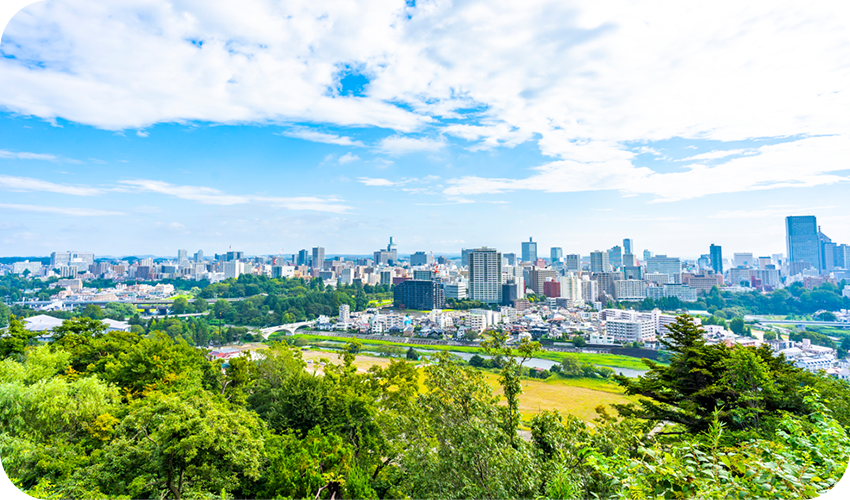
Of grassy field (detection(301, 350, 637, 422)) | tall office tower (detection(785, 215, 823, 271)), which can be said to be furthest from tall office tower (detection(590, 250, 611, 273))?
grassy field (detection(301, 350, 637, 422))

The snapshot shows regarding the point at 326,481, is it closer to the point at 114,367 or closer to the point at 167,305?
the point at 114,367

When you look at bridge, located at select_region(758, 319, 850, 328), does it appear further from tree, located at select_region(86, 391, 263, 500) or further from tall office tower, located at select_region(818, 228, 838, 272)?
tree, located at select_region(86, 391, 263, 500)

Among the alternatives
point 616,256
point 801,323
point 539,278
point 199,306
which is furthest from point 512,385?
point 616,256

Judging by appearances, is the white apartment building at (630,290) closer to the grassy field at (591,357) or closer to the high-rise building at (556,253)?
the grassy field at (591,357)

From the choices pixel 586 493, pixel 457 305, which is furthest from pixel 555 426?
pixel 457 305

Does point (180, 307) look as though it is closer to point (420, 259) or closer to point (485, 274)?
point (485, 274)

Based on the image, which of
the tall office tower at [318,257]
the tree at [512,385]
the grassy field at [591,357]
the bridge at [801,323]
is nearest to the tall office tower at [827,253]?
the bridge at [801,323]
